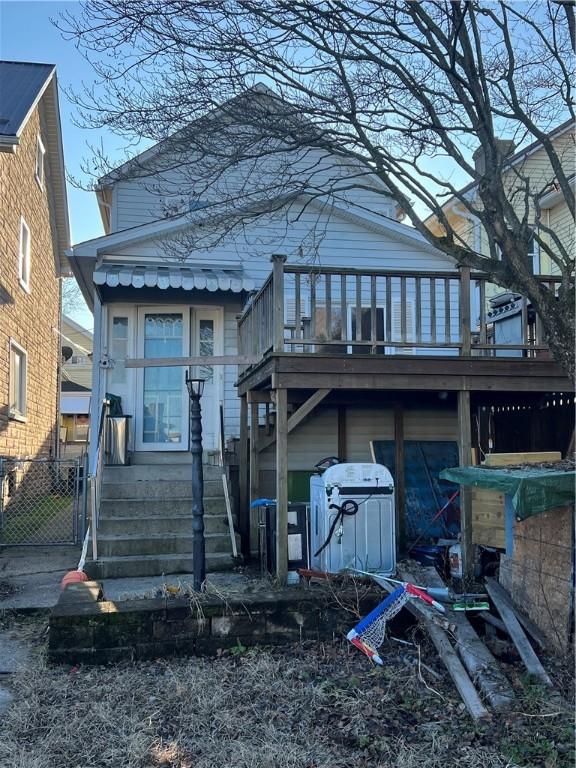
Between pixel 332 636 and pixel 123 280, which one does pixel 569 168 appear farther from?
pixel 332 636

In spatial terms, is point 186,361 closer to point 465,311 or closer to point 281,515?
point 281,515

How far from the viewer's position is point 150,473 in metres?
8.28

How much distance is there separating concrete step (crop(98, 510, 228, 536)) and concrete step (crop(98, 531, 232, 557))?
0.25 feet

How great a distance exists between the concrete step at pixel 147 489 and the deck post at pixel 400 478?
248cm

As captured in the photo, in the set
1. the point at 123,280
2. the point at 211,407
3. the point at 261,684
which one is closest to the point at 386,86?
the point at 123,280

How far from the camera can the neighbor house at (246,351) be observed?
6477mm

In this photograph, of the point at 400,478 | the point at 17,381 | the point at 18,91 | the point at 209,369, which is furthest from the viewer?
the point at 17,381

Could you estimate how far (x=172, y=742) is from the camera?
3340mm

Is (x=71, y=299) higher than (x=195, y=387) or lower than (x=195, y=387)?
A: higher

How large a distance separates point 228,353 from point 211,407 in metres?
0.85

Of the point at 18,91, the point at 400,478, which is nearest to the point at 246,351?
the point at 400,478

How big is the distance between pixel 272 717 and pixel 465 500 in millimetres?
3110

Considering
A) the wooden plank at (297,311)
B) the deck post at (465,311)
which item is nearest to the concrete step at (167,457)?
the wooden plank at (297,311)

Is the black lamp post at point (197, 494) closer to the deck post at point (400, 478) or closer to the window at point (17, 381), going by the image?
the deck post at point (400, 478)
